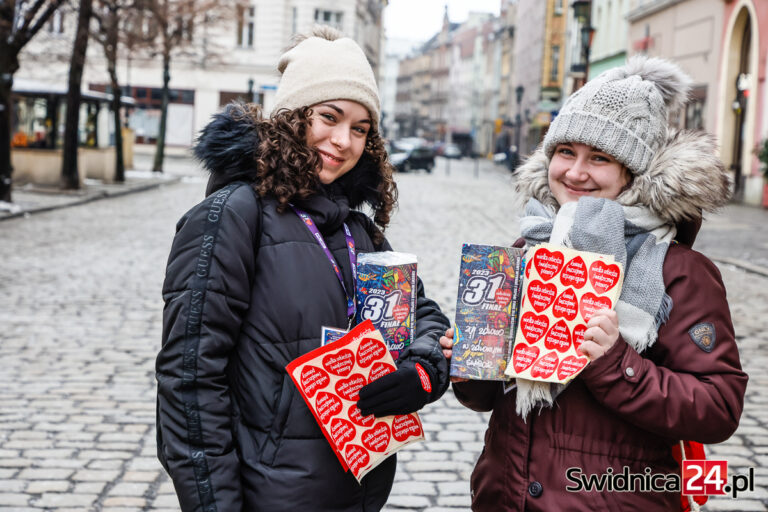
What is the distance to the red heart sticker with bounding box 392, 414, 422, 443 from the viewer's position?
2.37 meters

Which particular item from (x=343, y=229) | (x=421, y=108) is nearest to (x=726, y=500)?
(x=343, y=229)

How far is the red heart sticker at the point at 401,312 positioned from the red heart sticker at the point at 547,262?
0.34 metres

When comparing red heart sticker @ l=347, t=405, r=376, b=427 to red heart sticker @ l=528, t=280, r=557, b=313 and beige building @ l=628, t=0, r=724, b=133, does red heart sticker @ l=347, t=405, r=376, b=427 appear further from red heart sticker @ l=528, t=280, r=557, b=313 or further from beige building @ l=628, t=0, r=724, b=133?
beige building @ l=628, t=0, r=724, b=133

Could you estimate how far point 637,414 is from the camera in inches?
87.7

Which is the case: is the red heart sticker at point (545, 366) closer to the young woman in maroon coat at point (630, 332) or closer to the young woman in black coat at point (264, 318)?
the young woman in maroon coat at point (630, 332)

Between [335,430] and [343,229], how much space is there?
550mm

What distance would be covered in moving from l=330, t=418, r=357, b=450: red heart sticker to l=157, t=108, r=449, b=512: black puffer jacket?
57 mm

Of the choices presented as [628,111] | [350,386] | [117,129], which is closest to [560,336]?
[350,386]

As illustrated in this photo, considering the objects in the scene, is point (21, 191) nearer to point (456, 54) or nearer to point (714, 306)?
point (714, 306)

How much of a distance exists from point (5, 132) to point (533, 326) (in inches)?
731

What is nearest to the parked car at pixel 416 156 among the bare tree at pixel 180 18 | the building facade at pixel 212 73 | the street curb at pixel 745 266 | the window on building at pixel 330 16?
the building facade at pixel 212 73

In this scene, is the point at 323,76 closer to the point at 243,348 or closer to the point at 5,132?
the point at 243,348

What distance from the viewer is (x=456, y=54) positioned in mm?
124688

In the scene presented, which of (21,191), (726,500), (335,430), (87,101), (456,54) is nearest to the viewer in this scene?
(335,430)
